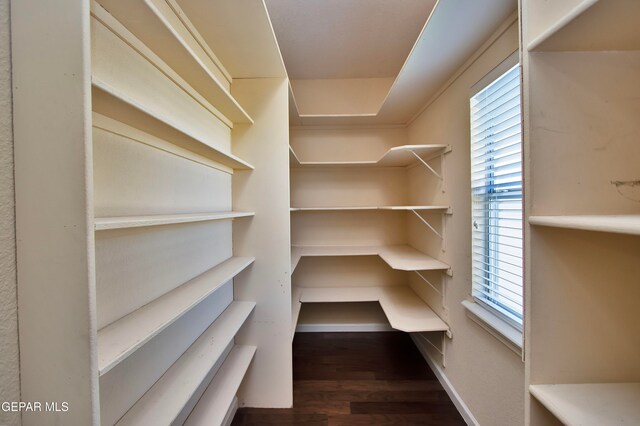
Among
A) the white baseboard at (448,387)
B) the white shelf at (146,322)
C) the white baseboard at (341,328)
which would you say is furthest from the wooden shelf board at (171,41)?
the white baseboard at (448,387)

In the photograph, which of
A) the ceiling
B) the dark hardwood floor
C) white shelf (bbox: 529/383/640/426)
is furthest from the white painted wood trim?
the ceiling

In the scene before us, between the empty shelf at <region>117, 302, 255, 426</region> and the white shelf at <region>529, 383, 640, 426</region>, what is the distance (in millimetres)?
1091

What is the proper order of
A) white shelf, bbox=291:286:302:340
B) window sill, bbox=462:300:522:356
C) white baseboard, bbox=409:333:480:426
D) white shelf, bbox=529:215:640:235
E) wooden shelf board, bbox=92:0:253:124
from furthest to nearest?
white shelf, bbox=291:286:302:340 → white baseboard, bbox=409:333:480:426 → window sill, bbox=462:300:522:356 → wooden shelf board, bbox=92:0:253:124 → white shelf, bbox=529:215:640:235

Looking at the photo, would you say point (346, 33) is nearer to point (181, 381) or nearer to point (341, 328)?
point (181, 381)

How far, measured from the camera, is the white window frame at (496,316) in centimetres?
106

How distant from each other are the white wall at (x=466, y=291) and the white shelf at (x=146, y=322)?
146 centimetres

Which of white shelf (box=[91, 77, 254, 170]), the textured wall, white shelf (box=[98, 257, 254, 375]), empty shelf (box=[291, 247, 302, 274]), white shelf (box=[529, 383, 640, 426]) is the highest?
white shelf (box=[91, 77, 254, 170])

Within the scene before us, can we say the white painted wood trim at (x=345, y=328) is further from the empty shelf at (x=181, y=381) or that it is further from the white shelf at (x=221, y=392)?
the empty shelf at (x=181, y=381)

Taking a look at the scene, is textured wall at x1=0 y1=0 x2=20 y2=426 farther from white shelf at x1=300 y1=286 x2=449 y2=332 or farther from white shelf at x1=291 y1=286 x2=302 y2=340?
white shelf at x1=300 y1=286 x2=449 y2=332

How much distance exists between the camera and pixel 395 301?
2.11m

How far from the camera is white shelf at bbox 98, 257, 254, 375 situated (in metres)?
0.58

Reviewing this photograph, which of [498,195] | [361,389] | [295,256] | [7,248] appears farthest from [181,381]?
[498,195]

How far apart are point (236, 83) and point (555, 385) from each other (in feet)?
6.87

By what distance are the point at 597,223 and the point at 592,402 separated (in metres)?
0.47
